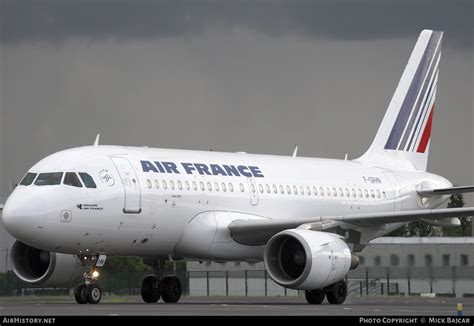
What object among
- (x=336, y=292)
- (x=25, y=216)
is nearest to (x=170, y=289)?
(x=336, y=292)

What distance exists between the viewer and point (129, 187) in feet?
122

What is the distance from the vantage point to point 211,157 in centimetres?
4144

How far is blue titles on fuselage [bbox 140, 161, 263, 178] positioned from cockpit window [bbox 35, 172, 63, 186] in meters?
2.90

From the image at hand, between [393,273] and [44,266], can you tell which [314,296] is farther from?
[393,273]

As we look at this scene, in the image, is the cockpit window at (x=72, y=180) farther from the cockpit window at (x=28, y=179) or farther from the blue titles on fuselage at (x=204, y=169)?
the blue titles on fuselage at (x=204, y=169)

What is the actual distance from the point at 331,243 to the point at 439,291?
10.5m

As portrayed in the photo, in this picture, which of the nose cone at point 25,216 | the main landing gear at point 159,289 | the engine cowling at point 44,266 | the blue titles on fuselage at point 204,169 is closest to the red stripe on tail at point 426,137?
the blue titles on fuselage at point 204,169

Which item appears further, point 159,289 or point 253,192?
point 253,192

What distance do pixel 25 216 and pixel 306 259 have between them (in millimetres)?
8231

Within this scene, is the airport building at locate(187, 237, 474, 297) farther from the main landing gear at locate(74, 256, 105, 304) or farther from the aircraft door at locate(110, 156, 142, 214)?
the main landing gear at locate(74, 256, 105, 304)

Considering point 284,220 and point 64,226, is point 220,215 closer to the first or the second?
point 284,220

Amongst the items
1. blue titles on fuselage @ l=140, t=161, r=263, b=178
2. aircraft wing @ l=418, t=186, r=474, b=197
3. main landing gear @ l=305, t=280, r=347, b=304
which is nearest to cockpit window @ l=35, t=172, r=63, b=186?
blue titles on fuselage @ l=140, t=161, r=263, b=178

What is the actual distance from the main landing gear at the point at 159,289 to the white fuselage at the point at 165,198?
1.77m

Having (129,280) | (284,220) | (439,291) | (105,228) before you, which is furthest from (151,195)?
(129,280)
